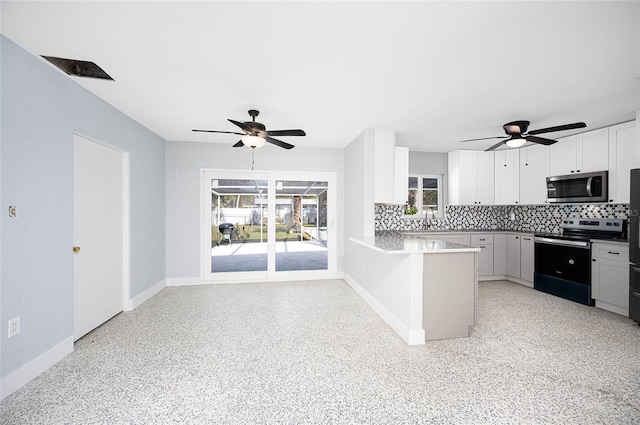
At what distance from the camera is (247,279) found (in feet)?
16.3

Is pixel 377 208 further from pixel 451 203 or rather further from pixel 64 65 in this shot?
pixel 64 65

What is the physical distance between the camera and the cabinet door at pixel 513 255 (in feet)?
15.7

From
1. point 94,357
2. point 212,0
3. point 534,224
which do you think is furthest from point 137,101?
point 534,224

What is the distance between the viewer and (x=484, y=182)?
516cm

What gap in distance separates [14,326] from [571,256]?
5930 millimetres

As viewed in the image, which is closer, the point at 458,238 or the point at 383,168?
the point at 383,168

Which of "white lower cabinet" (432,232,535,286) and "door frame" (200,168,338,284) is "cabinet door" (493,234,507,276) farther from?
"door frame" (200,168,338,284)

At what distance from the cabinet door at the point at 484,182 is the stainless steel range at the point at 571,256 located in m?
1.02

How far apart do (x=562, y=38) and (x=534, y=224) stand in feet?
13.8

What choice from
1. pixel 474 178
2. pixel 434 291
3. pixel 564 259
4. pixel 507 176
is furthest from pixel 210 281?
pixel 507 176

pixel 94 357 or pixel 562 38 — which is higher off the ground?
pixel 562 38

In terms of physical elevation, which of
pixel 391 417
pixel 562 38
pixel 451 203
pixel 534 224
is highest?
pixel 562 38

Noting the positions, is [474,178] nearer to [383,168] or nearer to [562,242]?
[562,242]

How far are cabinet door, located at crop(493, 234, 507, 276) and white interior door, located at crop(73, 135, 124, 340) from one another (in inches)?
227
